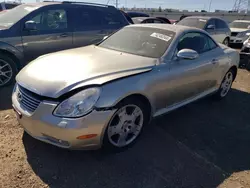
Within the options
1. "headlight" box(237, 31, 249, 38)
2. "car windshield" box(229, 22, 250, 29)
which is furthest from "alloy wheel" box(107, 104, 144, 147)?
"car windshield" box(229, 22, 250, 29)

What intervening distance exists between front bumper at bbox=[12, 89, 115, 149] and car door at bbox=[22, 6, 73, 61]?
2940 millimetres

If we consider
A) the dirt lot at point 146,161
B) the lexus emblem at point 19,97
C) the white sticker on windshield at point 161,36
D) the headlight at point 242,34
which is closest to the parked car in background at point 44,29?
the dirt lot at point 146,161

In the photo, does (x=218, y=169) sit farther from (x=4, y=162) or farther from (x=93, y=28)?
(x=93, y=28)

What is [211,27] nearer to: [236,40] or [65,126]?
[236,40]

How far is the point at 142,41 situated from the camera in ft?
12.8

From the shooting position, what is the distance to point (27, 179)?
260 centimetres

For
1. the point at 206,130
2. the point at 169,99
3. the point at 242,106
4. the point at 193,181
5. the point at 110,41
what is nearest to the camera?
the point at 193,181

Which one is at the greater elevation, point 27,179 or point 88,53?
point 88,53

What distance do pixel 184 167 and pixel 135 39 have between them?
2112 millimetres

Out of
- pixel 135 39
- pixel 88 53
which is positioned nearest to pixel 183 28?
pixel 135 39

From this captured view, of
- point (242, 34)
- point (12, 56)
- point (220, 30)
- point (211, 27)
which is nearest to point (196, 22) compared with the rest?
point (211, 27)

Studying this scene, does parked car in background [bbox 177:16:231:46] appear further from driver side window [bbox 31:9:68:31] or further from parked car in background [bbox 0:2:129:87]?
driver side window [bbox 31:9:68:31]

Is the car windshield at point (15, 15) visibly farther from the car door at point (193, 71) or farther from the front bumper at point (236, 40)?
the front bumper at point (236, 40)

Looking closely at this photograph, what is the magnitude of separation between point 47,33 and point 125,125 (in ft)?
11.2
